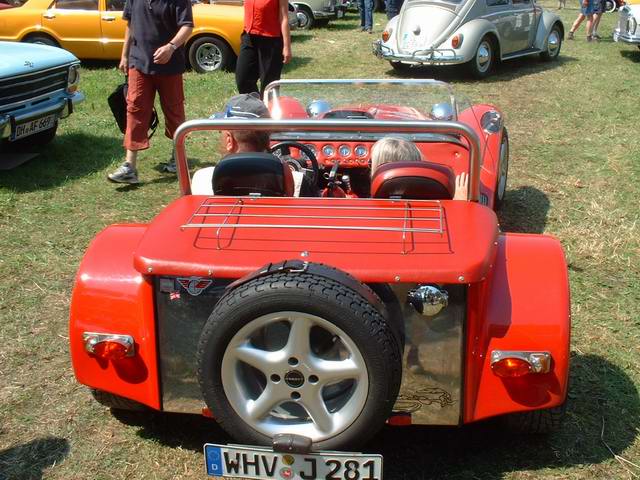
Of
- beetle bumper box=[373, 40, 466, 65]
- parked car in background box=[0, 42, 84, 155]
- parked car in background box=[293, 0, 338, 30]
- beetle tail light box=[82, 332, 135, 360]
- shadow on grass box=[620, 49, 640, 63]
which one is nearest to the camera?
beetle tail light box=[82, 332, 135, 360]

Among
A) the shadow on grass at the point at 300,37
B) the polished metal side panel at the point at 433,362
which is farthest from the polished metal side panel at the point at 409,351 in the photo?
the shadow on grass at the point at 300,37

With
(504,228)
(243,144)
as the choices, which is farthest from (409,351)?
(504,228)

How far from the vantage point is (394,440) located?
10.8ft

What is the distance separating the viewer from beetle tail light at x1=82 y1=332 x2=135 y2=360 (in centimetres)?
296

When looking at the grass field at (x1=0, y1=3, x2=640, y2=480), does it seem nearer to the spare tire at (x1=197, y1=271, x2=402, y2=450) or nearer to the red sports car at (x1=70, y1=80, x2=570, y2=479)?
the red sports car at (x1=70, y1=80, x2=570, y2=479)

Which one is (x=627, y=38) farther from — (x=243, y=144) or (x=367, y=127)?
(x=367, y=127)

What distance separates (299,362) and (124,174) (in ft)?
14.8

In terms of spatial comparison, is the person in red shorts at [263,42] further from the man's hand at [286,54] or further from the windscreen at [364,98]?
the windscreen at [364,98]

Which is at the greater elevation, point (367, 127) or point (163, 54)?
point (367, 127)

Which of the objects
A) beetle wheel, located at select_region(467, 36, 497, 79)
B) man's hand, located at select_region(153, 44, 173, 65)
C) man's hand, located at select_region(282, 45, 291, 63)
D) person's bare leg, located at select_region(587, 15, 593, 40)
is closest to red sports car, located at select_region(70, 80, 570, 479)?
man's hand, located at select_region(153, 44, 173, 65)

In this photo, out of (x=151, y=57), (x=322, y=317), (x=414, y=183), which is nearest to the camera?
(x=322, y=317)

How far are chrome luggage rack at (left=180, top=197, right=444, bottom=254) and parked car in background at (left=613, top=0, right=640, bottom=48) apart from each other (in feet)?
36.6

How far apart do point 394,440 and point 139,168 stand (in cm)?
466

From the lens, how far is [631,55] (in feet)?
45.5
